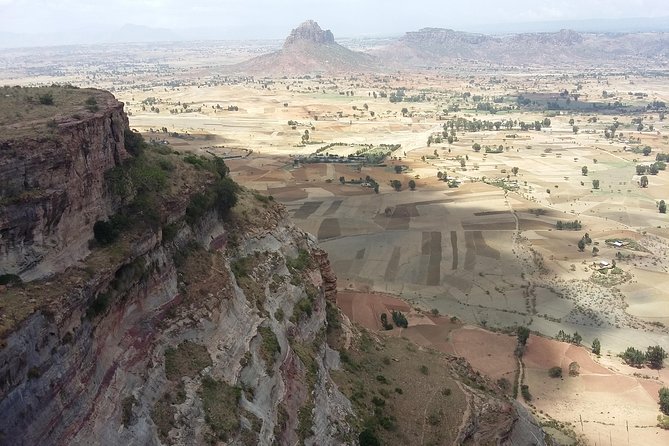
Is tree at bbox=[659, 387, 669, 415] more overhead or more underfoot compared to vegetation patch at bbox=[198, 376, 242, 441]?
more underfoot

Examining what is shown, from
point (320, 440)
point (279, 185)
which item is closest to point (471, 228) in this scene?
point (279, 185)

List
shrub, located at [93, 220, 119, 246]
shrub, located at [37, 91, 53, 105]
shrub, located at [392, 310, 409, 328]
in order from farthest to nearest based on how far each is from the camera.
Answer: shrub, located at [392, 310, 409, 328], shrub, located at [37, 91, 53, 105], shrub, located at [93, 220, 119, 246]

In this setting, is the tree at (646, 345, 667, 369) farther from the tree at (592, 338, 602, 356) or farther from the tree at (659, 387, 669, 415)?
the tree at (659, 387, 669, 415)

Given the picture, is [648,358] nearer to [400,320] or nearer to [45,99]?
[400,320]

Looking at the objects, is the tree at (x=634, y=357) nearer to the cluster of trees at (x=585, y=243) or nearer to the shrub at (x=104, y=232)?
the cluster of trees at (x=585, y=243)

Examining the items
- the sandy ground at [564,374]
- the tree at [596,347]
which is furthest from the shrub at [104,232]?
the tree at [596,347]

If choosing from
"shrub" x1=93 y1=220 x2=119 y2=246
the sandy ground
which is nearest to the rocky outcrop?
"shrub" x1=93 y1=220 x2=119 y2=246
